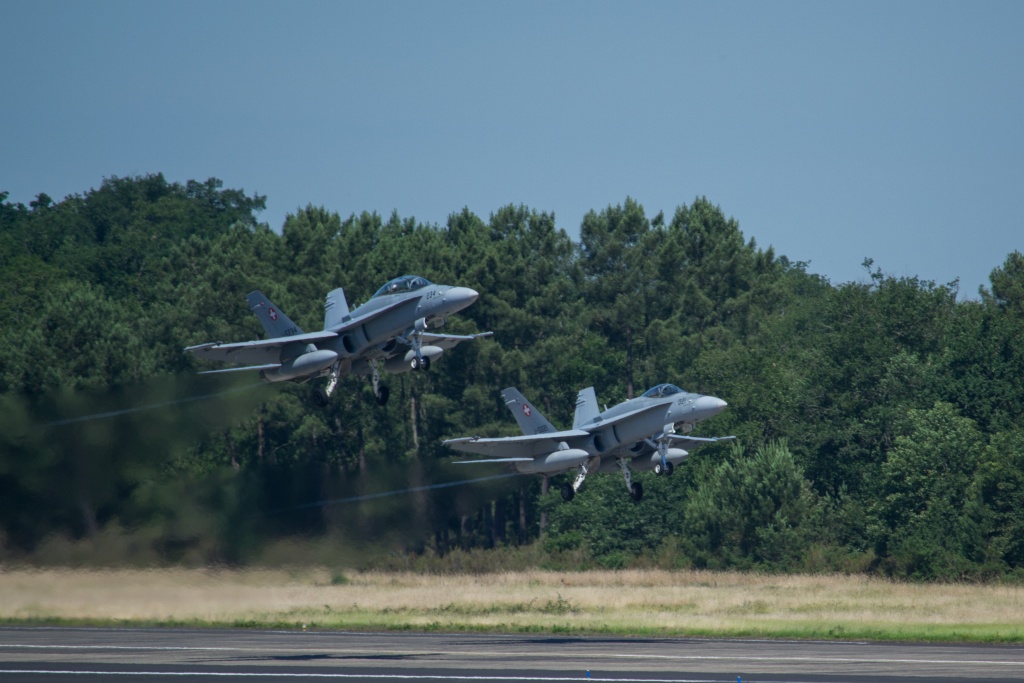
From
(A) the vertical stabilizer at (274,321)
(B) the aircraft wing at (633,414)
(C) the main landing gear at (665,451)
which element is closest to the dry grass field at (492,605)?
(C) the main landing gear at (665,451)

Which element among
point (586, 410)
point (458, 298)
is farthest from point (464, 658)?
point (586, 410)

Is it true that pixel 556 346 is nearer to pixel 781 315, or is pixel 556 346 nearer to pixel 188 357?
pixel 188 357

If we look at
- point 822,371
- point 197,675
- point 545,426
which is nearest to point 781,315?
point 822,371

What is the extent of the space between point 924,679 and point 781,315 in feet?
246

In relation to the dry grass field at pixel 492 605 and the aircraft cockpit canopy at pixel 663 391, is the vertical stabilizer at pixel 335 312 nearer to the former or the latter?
the dry grass field at pixel 492 605

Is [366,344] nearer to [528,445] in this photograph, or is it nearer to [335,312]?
[335,312]

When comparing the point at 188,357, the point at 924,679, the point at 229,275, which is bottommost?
the point at 924,679

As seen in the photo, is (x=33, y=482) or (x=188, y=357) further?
(x=188, y=357)

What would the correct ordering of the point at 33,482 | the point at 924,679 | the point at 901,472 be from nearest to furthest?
1. the point at 924,679
2. the point at 33,482
3. the point at 901,472

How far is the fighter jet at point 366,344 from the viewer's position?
3641 centimetres

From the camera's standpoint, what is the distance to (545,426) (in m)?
43.7

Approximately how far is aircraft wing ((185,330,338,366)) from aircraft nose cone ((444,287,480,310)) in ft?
12.8

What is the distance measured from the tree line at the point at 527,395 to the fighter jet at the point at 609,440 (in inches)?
96.9

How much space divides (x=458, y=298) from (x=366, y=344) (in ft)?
11.7
